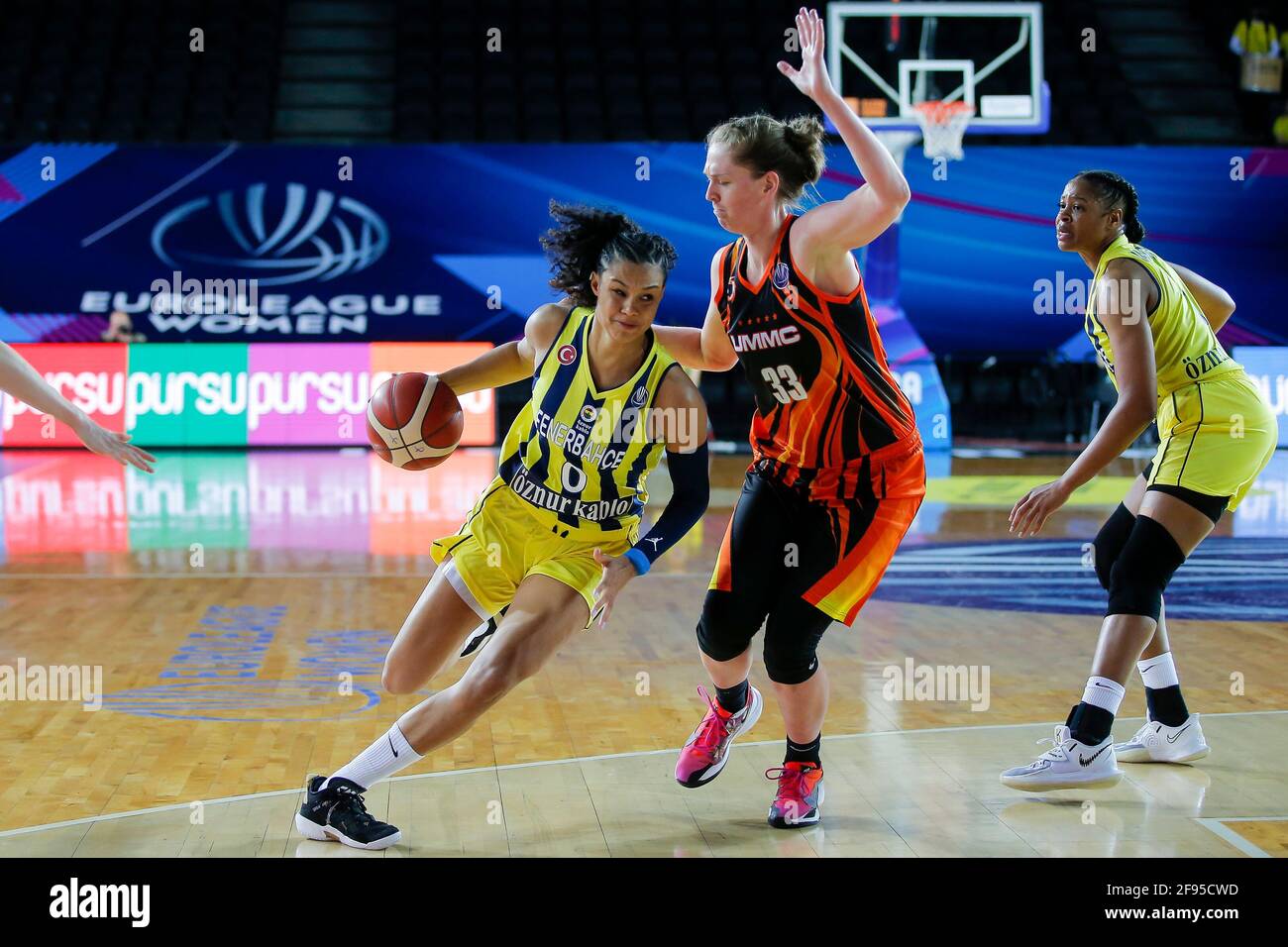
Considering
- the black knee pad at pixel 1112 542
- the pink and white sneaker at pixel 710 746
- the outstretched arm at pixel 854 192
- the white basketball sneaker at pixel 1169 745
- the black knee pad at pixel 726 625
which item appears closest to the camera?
the outstretched arm at pixel 854 192

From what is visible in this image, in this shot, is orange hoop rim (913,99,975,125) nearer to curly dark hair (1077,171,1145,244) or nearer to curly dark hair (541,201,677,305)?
curly dark hair (1077,171,1145,244)

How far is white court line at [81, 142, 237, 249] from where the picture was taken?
1644 cm

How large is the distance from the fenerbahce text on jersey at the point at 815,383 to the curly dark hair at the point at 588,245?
221mm

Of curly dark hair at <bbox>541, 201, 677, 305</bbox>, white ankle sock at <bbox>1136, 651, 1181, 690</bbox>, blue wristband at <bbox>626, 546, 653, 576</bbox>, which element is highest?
curly dark hair at <bbox>541, 201, 677, 305</bbox>

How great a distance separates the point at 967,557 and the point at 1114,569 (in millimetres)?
4787

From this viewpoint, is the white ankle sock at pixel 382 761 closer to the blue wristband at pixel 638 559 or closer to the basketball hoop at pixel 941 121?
the blue wristband at pixel 638 559

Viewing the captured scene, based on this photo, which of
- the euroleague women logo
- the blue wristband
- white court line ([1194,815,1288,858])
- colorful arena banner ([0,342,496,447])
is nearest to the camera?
white court line ([1194,815,1288,858])

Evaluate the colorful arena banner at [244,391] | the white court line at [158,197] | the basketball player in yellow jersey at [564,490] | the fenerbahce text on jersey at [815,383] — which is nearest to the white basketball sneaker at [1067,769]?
the fenerbahce text on jersey at [815,383]

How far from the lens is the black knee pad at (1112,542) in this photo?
4.30 metres

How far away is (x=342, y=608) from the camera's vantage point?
720 cm

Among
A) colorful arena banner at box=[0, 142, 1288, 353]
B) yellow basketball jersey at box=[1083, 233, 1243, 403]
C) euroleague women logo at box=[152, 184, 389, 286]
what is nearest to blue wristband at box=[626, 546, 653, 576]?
yellow basketball jersey at box=[1083, 233, 1243, 403]

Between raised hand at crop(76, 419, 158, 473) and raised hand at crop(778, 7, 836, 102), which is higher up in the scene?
raised hand at crop(778, 7, 836, 102)

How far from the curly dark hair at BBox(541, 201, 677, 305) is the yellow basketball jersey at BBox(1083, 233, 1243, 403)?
1.31m

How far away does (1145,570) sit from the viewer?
4129mm
